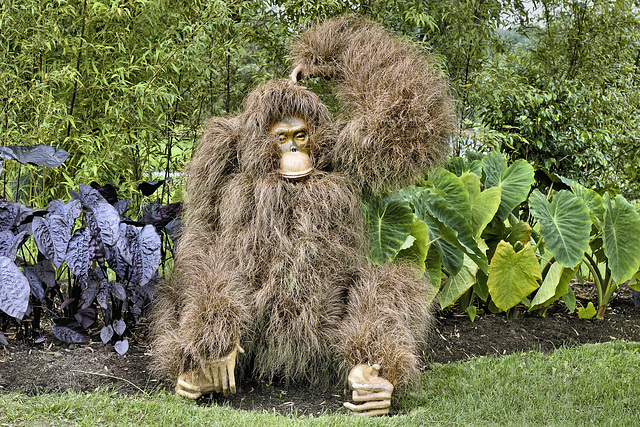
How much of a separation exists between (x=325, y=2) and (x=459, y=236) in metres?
1.49

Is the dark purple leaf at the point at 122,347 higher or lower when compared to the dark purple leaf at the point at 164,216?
Answer: lower

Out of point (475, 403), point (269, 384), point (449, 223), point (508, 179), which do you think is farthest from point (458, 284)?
point (269, 384)

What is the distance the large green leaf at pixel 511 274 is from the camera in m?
3.28

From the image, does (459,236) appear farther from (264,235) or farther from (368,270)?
(264,235)

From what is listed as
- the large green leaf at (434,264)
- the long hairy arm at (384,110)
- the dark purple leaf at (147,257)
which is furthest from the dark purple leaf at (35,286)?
the large green leaf at (434,264)

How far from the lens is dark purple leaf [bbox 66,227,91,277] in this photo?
2.67 m

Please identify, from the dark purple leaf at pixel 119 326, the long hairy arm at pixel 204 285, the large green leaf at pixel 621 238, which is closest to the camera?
the long hairy arm at pixel 204 285

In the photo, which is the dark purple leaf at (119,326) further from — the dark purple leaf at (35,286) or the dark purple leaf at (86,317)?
the dark purple leaf at (35,286)

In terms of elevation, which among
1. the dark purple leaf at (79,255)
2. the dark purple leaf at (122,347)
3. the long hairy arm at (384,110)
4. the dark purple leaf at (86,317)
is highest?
the long hairy arm at (384,110)

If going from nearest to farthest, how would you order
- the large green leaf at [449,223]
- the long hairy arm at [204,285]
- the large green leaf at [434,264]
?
the long hairy arm at [204,285], the large green leaf at [449,223], the large green leaf at [434,264]

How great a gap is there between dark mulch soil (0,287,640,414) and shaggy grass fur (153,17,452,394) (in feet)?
0.42

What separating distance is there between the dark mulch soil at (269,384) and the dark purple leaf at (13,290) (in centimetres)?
28

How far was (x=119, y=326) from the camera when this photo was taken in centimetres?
290

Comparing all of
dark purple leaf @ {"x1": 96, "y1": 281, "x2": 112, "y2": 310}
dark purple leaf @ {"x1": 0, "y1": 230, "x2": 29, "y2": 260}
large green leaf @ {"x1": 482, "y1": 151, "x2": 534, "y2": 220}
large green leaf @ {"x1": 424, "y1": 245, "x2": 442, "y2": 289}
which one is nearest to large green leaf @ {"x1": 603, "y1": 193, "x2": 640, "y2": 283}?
large green leaf @ {"x1": 482, "y1": 151, "x2": 534, "y2": 220}
